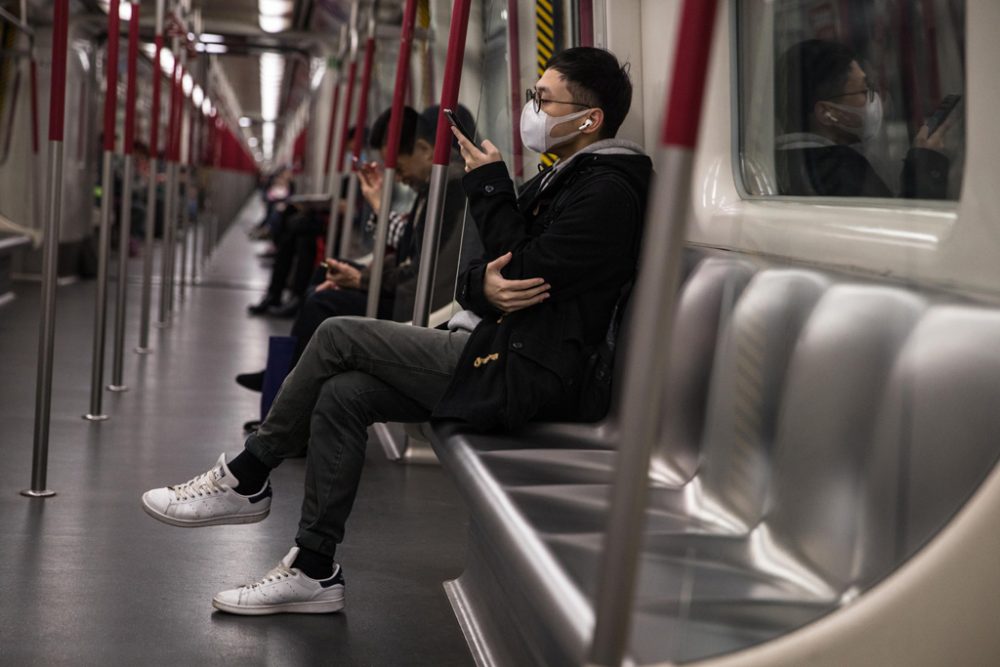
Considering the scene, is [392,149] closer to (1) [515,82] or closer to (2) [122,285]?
(1) [515,82]

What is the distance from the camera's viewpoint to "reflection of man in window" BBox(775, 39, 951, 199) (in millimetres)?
2043

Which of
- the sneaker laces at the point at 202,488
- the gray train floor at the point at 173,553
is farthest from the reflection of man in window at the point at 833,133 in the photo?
the sneaker laces at the point at 202,488

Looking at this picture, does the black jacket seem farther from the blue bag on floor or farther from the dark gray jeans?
the blue bag on floor

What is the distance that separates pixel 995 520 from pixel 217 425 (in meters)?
4.07

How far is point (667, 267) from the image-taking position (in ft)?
4.42

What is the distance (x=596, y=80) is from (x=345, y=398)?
3.26 ft

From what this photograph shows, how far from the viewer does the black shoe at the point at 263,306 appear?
32.7ft

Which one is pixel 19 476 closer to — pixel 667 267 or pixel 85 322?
pixel 667 267

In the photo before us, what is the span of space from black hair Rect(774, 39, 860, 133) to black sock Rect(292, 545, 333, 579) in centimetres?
152

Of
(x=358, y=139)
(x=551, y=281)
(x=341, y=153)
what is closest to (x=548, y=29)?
(x=551, y=281)

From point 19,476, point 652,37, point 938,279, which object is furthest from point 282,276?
point 938,279

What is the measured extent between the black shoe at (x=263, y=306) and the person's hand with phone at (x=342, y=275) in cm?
499

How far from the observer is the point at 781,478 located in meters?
1.94

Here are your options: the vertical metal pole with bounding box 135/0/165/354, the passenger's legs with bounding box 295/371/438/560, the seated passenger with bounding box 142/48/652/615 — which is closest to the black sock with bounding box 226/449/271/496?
the seated passenger with bounding box 142/48/652/615
